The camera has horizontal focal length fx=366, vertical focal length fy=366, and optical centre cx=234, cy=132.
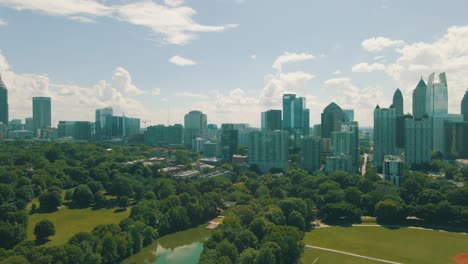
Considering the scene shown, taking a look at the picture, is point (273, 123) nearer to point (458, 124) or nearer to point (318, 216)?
point (458, 124)

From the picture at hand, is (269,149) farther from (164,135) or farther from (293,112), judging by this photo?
(164,135)

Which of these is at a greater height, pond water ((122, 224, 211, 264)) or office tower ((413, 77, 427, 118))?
office tower ((413, 77, 427, 118))

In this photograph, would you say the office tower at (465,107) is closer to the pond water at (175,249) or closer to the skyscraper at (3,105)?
the pond water at (175,249)

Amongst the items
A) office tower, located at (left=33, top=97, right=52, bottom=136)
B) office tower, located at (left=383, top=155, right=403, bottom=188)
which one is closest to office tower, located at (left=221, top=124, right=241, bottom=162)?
office tower, located at (left=383, top=155, right=403, bottom=188)

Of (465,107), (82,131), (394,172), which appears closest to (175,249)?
(394,172)

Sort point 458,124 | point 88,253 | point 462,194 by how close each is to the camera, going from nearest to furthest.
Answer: point 88,253
point 462,194
point 458,124


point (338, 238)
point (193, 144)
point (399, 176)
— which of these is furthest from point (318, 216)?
point (193, 144)

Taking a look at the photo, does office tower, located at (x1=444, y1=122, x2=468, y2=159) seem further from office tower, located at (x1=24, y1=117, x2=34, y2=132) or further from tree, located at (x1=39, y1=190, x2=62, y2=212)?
office tower, located at (x1=24, y1=117, x2=34, y2=132)
